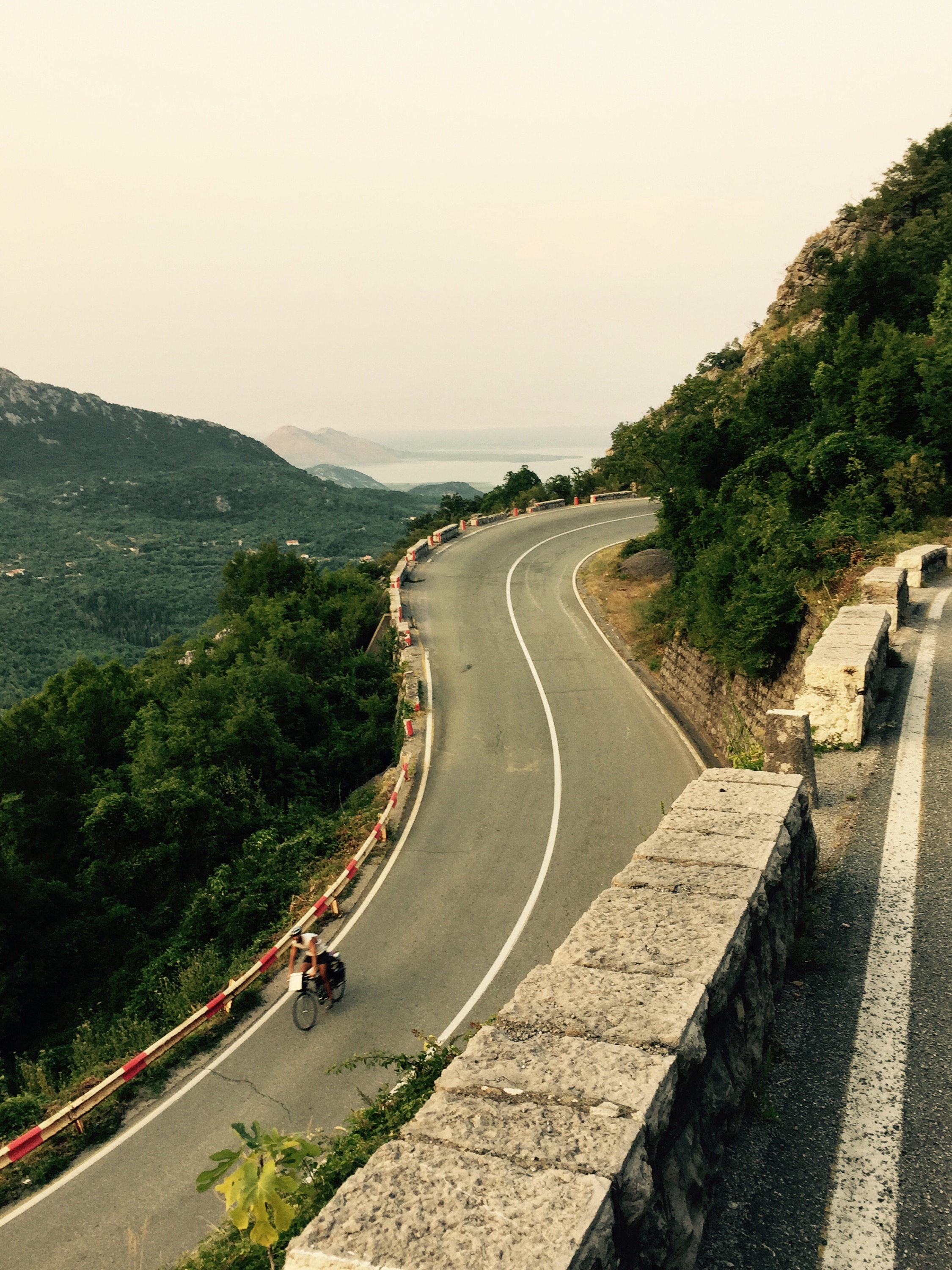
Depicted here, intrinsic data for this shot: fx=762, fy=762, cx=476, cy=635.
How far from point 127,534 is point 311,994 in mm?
147207

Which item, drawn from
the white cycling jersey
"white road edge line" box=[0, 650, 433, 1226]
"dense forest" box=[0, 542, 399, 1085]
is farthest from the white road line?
"dense forest" box=[0, 542, 399, 1085]

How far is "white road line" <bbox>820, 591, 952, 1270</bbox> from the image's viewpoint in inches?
118

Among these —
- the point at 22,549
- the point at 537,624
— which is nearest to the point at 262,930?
the point at 537,624

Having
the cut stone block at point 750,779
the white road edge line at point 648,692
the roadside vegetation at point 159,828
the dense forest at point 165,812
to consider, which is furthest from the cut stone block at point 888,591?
the dense forest at point 165,812

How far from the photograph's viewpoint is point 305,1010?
1081 centimetres

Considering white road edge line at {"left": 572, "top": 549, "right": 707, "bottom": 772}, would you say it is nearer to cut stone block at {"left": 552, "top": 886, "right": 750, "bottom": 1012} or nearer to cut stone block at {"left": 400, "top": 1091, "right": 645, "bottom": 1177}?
cut stone block at {"left": 552, "top": 886, "right": 750, "bottom": 1012}

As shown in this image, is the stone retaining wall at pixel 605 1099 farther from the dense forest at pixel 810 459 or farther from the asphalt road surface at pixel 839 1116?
the dense forest at pixel 810 459

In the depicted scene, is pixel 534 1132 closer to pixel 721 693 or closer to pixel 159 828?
pixel 159 828

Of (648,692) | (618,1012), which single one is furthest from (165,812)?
(618,1012)

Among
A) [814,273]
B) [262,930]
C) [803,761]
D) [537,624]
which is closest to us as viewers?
[803,761]

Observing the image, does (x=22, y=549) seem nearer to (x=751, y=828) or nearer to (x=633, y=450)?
(x=633, y=450)

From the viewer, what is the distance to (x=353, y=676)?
2361cm

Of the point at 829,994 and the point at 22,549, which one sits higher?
the point at 22,549

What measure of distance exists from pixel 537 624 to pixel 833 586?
41.0 ft
